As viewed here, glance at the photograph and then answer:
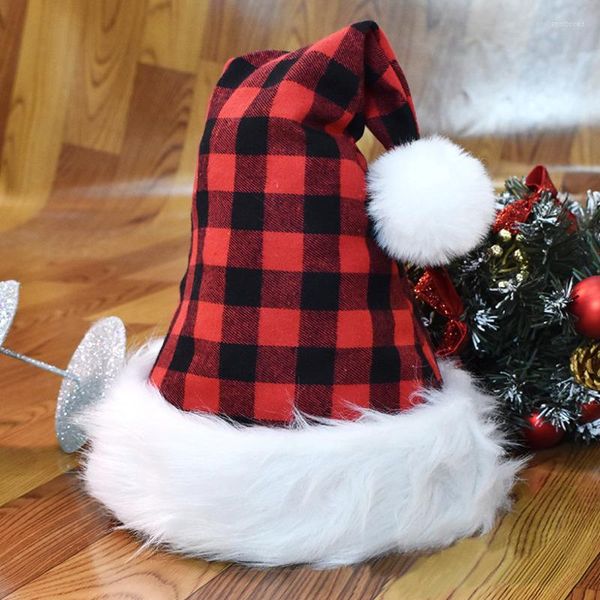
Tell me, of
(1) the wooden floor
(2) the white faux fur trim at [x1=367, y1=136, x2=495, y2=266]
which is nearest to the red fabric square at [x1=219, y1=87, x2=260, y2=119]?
(2) the white faux fur trim at [x1=367, y1=136, x2=495, y2=266]

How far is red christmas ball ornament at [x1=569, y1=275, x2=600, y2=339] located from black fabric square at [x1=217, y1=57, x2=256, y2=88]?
1.10ft

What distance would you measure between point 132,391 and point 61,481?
14 centimetres

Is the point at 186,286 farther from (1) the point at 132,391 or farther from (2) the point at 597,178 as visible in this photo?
(2) the point at 597,178

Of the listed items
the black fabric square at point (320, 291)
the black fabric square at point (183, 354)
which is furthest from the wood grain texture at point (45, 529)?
the black fabric square at point (320, 291)

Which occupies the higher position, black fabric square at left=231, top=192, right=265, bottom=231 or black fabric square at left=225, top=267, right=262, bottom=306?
black fabric square at left=231, top=192, right=265, bottom=231

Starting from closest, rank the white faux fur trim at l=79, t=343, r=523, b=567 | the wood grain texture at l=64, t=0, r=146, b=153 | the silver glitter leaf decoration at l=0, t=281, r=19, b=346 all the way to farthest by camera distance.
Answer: the white faux fur trim at l=79, t=343, r=523, b=567 → the silver glitter leaf decoration at l=0, t=281, r=19, b=346 → the wood grain texture at l=64, t=0, r=146, b=153

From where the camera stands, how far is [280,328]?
655mm

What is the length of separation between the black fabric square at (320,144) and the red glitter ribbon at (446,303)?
0.16m

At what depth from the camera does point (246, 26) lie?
5.58ft

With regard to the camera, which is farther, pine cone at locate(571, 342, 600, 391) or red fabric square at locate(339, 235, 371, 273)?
pine cone at locate(571, 342, 600, 391)

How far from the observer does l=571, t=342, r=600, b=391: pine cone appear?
30.7 inches

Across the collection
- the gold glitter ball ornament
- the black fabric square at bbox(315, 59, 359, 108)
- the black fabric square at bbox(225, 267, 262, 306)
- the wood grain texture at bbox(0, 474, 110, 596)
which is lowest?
the wood grain texture at bbox(0, 474, 110, 596)

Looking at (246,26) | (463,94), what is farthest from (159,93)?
(463,94)

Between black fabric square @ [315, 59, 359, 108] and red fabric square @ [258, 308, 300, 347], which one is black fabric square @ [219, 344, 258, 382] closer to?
red fabric square @ [258, 308, 300, 347]
